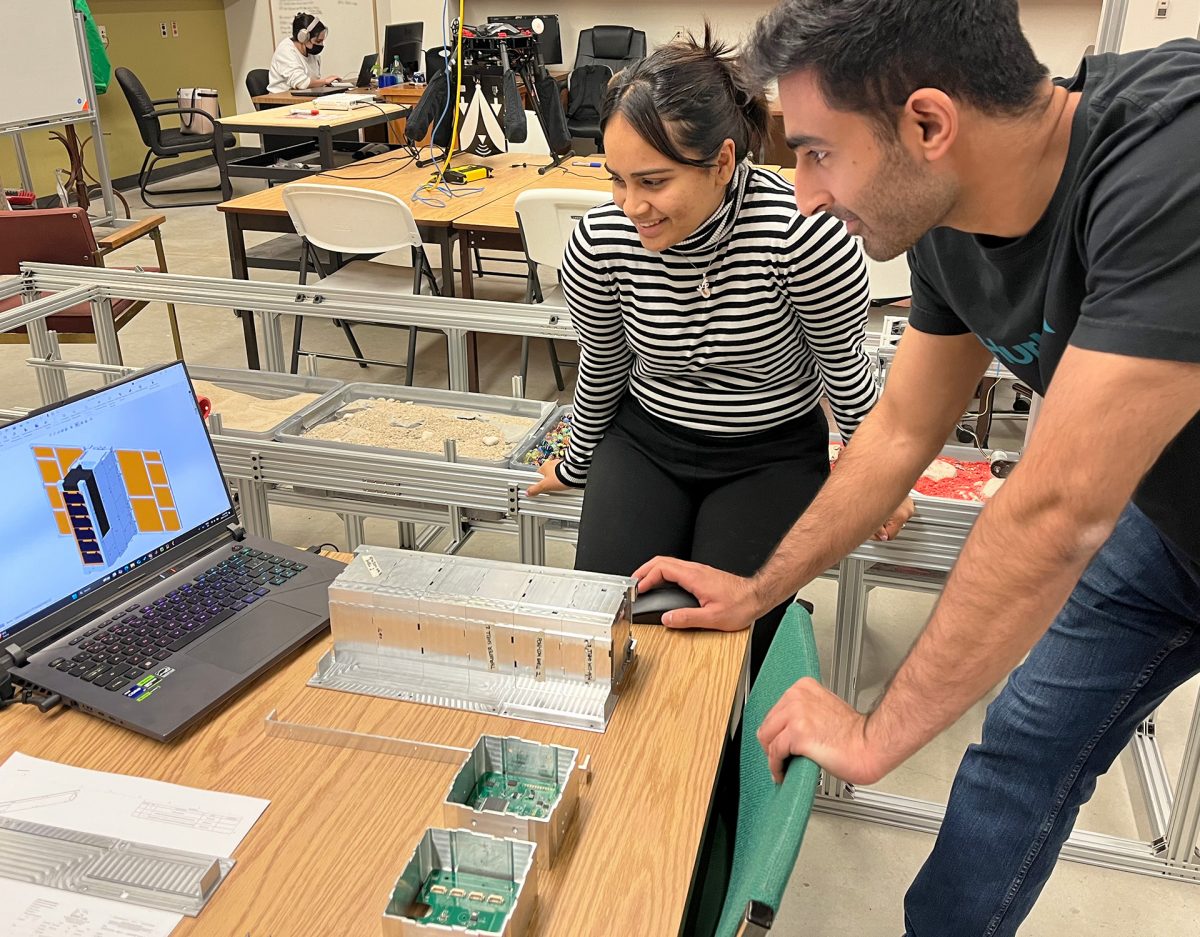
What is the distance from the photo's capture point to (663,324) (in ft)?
5.56

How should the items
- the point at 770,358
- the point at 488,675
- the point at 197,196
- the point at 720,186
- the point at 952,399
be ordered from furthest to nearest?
the point at 197,196
the point at 770,358
the point at 720,186
the point at 952,399
the point at 488,675

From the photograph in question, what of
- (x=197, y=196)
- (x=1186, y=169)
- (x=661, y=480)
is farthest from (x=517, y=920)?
(x=197, y=196)

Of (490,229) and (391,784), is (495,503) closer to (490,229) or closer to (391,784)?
(391,784)

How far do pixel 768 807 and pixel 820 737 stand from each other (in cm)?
9

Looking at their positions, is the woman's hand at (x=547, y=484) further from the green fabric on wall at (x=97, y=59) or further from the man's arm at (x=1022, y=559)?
the green fabric on wall at (x=97, y=59)

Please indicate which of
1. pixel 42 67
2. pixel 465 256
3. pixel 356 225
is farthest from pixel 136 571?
pixel 42 67

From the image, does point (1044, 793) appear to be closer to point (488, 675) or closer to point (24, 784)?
point (488, 675)

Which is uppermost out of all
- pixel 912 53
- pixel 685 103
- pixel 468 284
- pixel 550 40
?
pixel 912 53

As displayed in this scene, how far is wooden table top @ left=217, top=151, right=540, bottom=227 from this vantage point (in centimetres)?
393

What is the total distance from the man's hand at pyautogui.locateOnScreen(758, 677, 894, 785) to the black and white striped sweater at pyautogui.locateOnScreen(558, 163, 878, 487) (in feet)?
2.59

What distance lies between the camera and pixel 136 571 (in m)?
1.28

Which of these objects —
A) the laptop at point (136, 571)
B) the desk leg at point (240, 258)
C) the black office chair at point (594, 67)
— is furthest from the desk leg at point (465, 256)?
the black office chair at point (594, 67)

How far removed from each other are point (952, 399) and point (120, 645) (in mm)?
1077

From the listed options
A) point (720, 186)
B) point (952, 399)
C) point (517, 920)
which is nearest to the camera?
point (517, 920)
